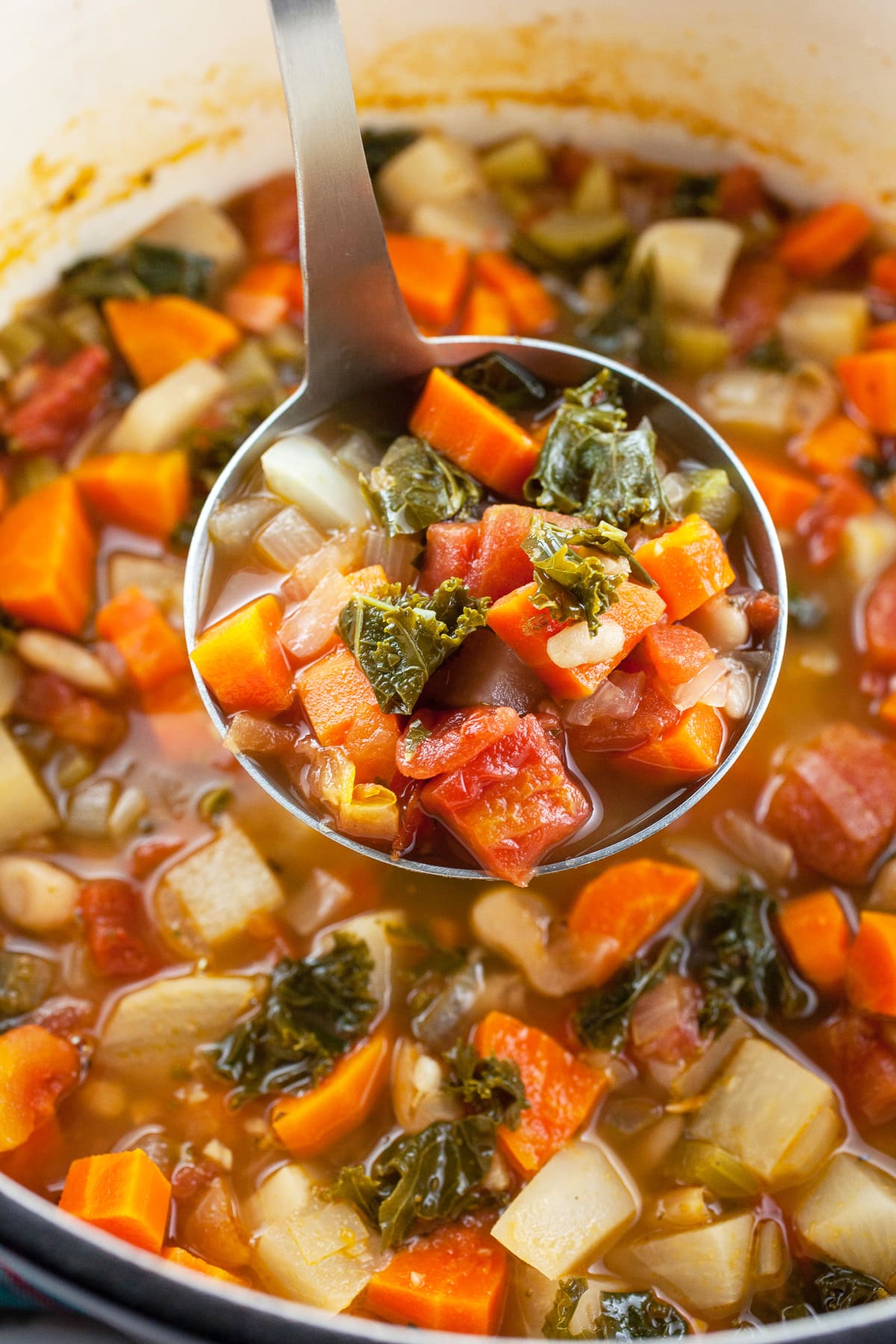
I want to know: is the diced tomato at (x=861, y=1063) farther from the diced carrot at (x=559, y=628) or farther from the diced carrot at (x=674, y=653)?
the diced carrot at (x=559, y=628)

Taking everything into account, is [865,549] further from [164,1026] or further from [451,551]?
[164,1026]

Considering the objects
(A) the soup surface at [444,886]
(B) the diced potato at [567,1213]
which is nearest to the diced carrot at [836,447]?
(A) the soup surface at [444,886]

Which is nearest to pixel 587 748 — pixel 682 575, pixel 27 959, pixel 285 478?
pixel 682 575

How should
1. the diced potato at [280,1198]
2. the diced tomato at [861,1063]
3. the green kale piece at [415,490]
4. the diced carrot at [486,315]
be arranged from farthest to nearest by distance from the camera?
the diced carrot at [486,315] → the diced tomato at [861,1063] → the diced potato at [280,1198] → the green kale piece at [415,490]

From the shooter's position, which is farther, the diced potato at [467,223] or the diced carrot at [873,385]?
the diced potato at [467,223]

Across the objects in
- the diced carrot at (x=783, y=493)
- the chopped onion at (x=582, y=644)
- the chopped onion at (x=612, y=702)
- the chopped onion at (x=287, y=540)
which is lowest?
the diced carrot at (x=783, y=493)

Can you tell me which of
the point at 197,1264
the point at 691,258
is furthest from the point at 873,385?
the point at 197,1264
